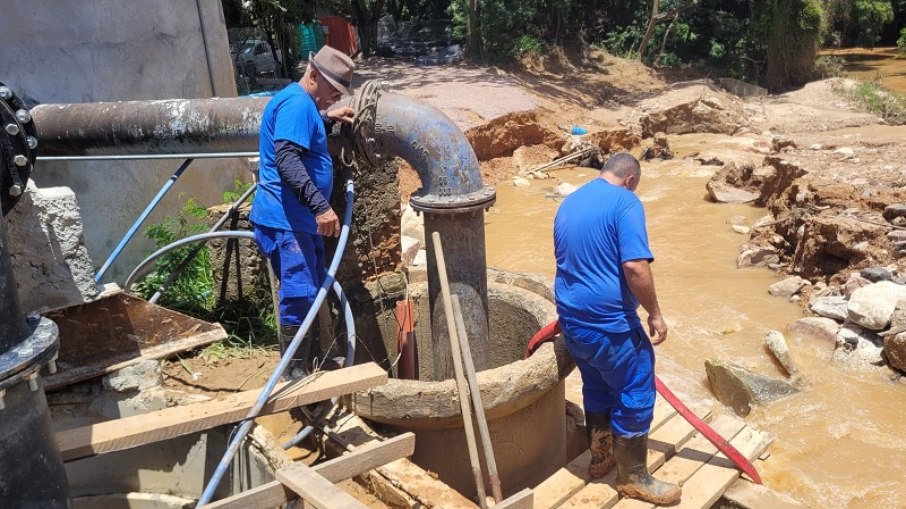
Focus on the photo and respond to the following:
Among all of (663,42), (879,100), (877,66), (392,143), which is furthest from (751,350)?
(877,66)

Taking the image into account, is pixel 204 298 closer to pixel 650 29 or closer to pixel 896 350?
pixel 896 350

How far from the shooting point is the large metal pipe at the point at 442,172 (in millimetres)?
3549

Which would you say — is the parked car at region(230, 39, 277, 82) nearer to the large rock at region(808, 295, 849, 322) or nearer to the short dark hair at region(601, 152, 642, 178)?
the large rock at region(808, 295, 849, 322)

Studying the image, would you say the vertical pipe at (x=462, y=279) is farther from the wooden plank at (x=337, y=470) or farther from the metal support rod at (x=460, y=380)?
the wooden plank at (x=337, y=470)

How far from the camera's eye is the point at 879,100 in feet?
48.8

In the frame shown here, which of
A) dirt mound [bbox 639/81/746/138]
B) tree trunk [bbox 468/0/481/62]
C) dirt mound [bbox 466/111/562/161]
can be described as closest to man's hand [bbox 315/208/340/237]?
dirt mound [bbox 466/111/562/161]

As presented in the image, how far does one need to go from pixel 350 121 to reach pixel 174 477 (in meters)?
1.95

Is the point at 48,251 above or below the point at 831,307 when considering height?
above

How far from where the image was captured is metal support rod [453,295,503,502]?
127 inches

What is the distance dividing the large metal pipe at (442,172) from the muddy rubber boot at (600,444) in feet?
2.63

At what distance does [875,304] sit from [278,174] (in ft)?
16.3

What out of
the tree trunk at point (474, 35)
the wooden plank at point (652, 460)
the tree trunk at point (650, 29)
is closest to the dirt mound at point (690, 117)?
the tree trunk at point (650, 29)

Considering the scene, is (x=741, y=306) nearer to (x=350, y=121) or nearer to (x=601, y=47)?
→ (x=350, y=121)

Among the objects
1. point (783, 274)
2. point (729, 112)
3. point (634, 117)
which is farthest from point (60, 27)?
point (729, 112)
